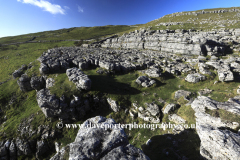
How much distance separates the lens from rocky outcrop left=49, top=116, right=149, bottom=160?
24.3 ft

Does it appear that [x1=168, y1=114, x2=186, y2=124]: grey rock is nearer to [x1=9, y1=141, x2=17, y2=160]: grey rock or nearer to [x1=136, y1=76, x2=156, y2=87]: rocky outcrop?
[x1=136, y1=76, x2=156, y2=87]: rocky outcrop

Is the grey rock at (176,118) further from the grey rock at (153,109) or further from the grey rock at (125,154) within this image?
the grey rock at (125,154)

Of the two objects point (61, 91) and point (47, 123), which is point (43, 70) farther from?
point (47, 123)

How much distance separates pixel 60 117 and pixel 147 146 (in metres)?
16.9

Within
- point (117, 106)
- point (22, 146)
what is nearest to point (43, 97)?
point (22, 146)

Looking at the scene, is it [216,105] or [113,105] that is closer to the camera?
[216,105]

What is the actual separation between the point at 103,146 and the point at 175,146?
999 cm

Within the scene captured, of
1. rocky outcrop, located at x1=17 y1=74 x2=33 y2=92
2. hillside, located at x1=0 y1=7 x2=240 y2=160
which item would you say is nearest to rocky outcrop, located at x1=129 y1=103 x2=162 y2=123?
hillside, located at x1=0 y1=7 x2=240 y2=160

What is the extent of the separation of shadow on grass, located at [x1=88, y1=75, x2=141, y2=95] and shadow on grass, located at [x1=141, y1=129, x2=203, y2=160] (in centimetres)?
1142

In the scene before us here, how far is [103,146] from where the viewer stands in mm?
8188

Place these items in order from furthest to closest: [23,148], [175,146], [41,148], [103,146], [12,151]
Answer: [41,148], [23,148], [12,151], [175,146], [103,146]

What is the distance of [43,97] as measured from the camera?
61.8ft

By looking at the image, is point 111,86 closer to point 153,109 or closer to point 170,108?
point 153,109

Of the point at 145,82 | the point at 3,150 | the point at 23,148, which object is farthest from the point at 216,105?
the point at 3,150
